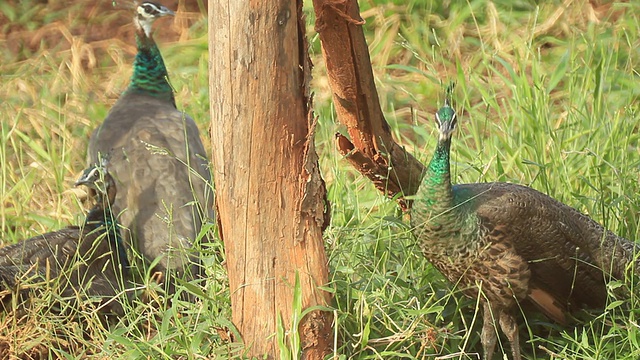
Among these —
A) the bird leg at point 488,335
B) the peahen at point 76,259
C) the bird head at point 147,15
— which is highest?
the bird head at point 147,15

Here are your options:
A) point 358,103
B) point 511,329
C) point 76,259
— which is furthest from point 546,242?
point 76,259

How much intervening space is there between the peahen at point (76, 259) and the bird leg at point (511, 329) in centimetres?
152

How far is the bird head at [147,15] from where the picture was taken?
6.25 m

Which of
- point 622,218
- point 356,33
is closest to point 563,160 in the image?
point 622,218

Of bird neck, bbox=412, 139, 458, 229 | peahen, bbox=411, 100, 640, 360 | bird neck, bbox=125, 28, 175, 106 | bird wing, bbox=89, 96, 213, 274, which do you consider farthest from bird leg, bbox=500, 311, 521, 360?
bird neck, bbox=125, 28, 175, 106

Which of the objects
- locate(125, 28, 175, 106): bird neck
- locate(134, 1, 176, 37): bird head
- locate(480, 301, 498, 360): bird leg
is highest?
locate(134, 1, 176, 37): bird head

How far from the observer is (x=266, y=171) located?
3.40 metres

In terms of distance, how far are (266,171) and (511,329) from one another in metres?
1.22

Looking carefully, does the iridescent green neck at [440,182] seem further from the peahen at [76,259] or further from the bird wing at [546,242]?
the peahen at [76,259]

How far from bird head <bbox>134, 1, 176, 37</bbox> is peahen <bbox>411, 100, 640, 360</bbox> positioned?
9.43 feet

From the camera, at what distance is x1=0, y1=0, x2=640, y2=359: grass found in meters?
3.80

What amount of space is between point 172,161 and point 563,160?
195cm

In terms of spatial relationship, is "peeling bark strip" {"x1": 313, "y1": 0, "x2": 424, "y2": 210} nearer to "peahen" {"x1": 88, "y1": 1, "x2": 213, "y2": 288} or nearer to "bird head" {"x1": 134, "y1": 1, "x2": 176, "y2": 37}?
"peahen" {"x1": 88, "y1": 1, "x2": 213, "y2": 288}

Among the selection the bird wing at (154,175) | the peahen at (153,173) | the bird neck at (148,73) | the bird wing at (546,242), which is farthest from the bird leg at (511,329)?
the bird neck at (148,73)
